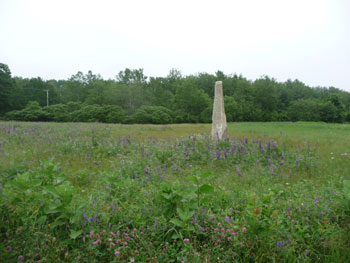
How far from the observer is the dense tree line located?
116 ft

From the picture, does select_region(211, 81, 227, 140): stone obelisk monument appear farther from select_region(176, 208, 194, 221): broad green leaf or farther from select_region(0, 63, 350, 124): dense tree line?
select_region(0, 63, 350, 124): dense tree line

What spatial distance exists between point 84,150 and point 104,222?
5866mm

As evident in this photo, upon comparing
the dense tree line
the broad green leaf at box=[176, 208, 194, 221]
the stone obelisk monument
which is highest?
the dense tree line

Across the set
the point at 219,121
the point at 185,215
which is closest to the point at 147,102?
the point at 219,121

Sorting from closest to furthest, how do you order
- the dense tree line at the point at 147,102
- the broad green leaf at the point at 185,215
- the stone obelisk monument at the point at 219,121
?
the broad green leaf at the point at 185,215
the stone obelisk monument at the point at 219,121
the dense tree line at the point at 147,102

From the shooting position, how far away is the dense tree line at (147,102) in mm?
35500

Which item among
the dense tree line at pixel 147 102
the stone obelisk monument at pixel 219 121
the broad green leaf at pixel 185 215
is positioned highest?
the dense tree line at pixel 147 102

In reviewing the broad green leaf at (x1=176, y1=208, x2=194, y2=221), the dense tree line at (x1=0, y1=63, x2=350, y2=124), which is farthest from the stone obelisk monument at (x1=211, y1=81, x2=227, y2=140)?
the dense tree line at (x1=0, y1=63, x2=350, y2=124)

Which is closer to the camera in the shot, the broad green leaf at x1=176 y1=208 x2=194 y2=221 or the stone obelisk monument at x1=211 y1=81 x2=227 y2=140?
the broad green leaf at x1=176 y1=208 x2=194 y2=221

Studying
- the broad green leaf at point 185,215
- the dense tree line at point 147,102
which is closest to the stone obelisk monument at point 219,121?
the broad green leaf at point 185,215

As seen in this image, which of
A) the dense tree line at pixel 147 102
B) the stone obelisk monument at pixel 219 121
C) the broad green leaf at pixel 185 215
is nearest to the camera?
the broad green leaf at pixel 185 215

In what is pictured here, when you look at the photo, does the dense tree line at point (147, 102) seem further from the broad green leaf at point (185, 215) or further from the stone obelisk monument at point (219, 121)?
the broad green leaf at point (185, 215)

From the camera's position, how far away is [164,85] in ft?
199

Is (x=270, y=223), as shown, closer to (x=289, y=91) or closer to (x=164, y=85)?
(x=164, y=85)
